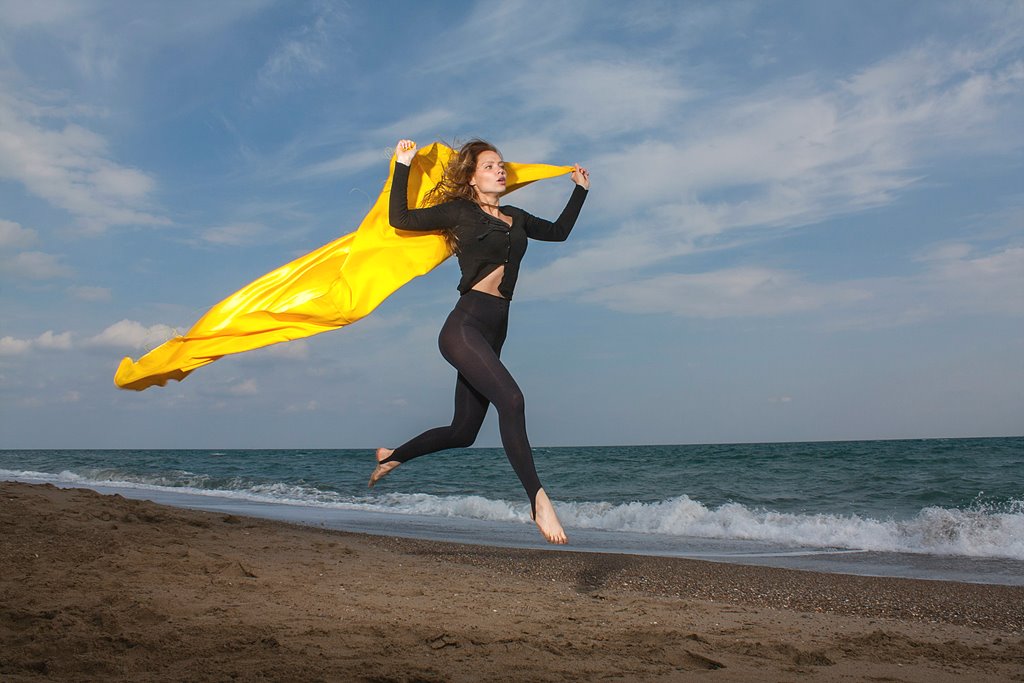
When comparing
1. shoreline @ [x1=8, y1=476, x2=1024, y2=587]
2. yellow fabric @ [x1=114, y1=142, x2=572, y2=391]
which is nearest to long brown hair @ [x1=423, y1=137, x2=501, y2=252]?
yellow fabric @ [x1=114, y1=142, x2=572, y2=391]

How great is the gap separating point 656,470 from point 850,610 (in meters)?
20.9

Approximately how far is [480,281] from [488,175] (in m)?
0.65

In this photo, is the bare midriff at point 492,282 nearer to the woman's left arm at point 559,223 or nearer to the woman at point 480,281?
the woman at point 480,281

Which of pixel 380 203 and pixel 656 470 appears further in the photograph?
pixel 656 470

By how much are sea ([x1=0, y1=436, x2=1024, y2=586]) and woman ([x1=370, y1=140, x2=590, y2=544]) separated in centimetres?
574

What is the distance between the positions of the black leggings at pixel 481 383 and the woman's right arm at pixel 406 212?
45 centimetres

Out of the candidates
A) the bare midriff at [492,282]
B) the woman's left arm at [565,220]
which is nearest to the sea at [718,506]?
the woman's left arm at [565,220]

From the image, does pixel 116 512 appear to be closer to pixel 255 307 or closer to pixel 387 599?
pixel 387 599

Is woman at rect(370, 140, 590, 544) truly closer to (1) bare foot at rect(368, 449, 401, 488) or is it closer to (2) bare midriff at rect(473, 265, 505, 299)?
(2) bare midriff at rect(473, 265, 505, 299)

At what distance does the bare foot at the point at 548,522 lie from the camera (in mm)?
4094

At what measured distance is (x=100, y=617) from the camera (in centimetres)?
464

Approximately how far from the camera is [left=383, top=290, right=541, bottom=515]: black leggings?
168 inches

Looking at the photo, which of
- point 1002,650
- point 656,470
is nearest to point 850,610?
point 1002,650

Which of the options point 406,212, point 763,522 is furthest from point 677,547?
point 406,212
